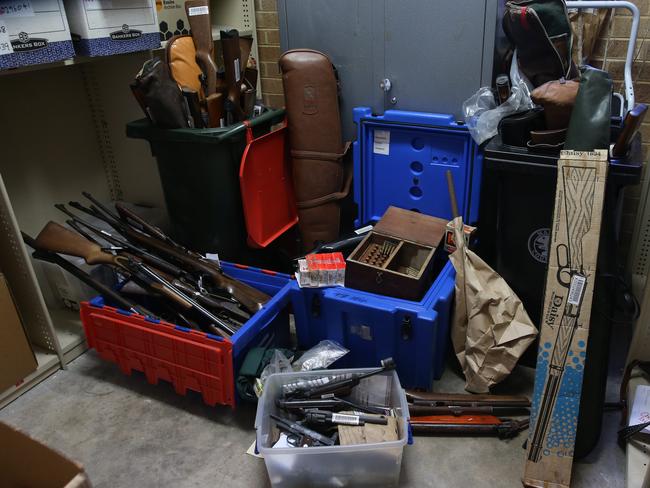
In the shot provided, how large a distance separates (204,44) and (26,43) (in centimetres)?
66

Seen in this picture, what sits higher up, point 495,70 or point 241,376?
point 495,70

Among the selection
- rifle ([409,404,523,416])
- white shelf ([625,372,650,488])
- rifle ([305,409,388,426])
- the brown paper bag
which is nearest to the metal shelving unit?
rifle ([305,409,388,426])

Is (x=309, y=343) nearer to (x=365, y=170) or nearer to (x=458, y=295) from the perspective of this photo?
(x=458, y=295)

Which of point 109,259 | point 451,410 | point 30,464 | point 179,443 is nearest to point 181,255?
point 109,259

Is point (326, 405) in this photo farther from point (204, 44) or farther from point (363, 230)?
point (204, 44)

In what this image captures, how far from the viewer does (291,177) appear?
241 cm

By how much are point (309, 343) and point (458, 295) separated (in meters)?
0.59

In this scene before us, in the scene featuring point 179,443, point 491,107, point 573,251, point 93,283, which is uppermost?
point 491,107

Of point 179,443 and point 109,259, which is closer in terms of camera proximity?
point 179,443

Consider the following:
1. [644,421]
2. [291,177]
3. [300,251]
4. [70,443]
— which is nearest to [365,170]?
[291,177]

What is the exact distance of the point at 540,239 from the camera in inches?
70.2

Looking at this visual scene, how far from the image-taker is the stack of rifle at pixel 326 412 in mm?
1566

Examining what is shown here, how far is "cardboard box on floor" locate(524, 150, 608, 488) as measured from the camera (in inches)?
55.0

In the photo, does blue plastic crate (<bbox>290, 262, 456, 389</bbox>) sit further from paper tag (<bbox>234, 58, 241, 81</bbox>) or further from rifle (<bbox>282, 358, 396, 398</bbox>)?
paper tag (<bbox>234, 58, 241, 81</bbox>)
